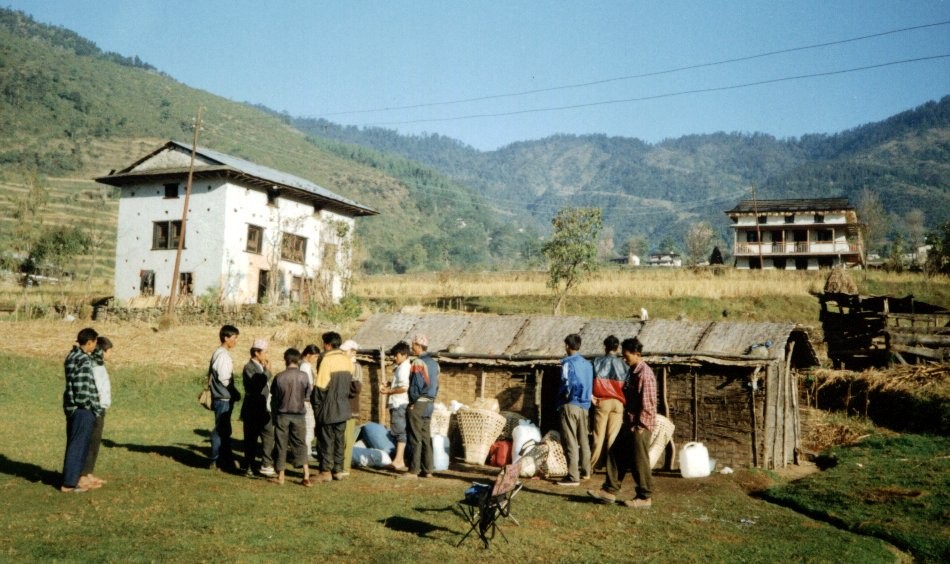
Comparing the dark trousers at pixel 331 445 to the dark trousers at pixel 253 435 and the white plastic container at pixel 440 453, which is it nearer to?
the dark trousers at pixel 253 435

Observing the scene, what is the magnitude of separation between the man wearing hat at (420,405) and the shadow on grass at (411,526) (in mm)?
2784

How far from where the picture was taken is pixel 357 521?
28.1ft

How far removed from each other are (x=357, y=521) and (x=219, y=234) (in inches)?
1306

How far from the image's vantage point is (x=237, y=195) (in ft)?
131

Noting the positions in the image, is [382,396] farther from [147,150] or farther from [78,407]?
[147,150]

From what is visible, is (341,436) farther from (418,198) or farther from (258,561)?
(418,198)

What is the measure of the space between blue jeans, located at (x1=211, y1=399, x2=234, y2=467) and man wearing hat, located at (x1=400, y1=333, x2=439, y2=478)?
2718 millimetres

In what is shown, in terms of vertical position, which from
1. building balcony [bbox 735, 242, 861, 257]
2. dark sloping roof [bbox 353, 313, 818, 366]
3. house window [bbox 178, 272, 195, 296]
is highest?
building balcony [bbox 735, 242, 861, 257]

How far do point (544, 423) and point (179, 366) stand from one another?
13154 millimetres

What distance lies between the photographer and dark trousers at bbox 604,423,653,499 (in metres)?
9.77

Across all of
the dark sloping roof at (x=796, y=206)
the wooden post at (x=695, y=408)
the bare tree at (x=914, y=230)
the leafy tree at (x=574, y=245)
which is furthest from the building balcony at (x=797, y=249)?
the wooden post at (x=695, y=408)

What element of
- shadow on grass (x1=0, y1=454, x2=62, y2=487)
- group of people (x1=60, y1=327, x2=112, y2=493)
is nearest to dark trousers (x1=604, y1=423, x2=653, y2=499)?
group of people (x1=60, y1=327, x2=112, y2=493)

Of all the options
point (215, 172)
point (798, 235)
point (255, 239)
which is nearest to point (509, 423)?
point (255, 239)

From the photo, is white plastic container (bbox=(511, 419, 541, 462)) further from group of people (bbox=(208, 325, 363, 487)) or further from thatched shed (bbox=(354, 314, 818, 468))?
group of people (bbox=(208, 325, 363, 487))
